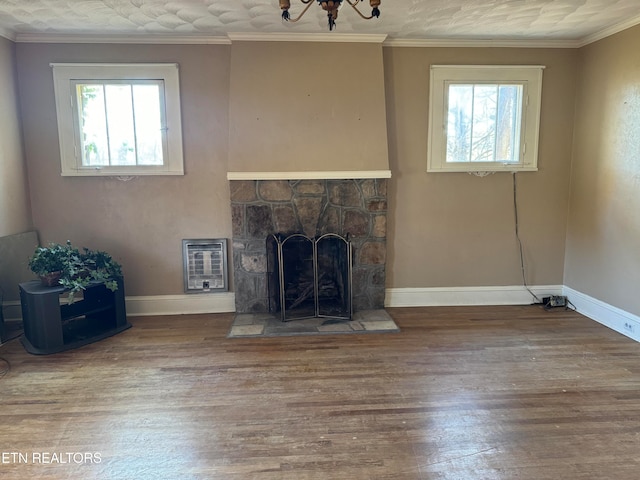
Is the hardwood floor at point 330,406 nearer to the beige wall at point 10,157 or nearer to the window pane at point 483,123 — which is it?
the beige wall at point 10,157

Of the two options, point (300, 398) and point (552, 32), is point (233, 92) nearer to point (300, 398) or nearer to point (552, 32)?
point (300, 398)

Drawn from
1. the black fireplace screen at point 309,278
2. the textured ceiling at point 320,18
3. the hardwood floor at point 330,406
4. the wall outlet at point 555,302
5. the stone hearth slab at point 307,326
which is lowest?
the hardwood floor at point 330,406

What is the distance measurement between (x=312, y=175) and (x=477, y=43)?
200 cm

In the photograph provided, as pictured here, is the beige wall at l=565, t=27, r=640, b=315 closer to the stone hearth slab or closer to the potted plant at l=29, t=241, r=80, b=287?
the stone hearth slab

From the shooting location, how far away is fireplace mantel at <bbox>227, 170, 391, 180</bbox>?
369 centimetres

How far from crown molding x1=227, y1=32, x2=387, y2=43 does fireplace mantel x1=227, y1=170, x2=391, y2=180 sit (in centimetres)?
116

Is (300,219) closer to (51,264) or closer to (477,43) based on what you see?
(51,264)

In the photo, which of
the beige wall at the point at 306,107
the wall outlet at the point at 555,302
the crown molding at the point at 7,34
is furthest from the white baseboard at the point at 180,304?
the wall outlet at the point at 555,302

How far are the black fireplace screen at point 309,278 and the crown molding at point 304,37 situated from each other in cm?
173

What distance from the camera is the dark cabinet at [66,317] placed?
122 inches

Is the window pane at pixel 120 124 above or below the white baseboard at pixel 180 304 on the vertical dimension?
above

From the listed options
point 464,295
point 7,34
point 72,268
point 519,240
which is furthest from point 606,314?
point 7,34

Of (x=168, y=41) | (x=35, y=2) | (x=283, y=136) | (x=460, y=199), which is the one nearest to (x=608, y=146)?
(x=460, y=199)

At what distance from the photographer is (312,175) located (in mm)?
3734
